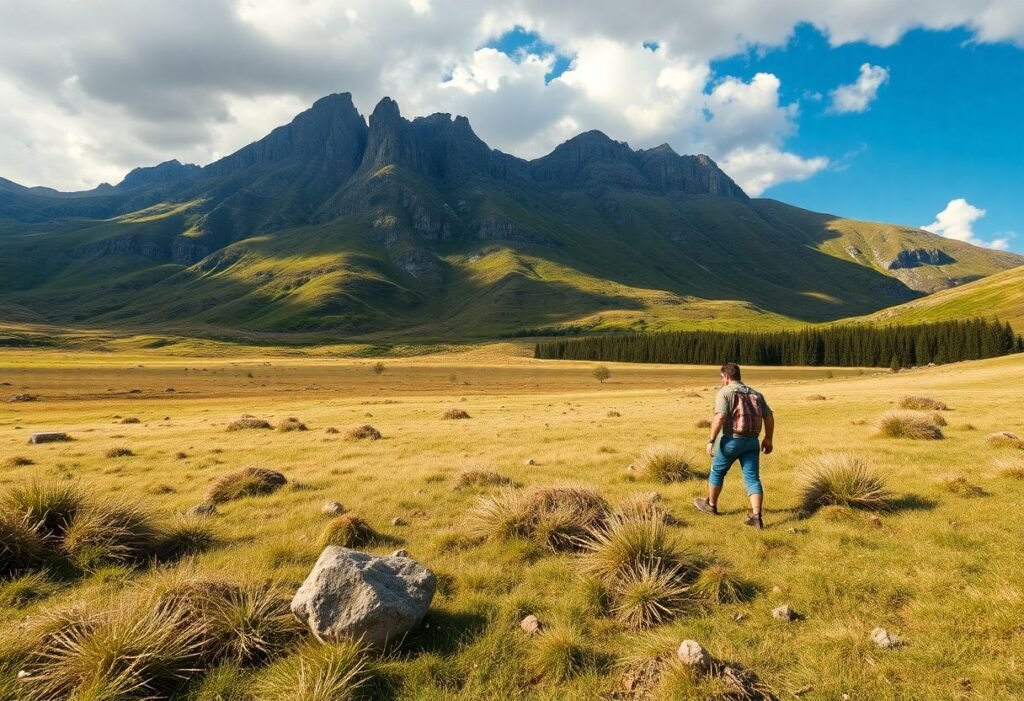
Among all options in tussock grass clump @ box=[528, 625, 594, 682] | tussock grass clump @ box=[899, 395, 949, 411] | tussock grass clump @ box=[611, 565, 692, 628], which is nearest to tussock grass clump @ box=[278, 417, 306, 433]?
tussock grass clump @ box=[611, 565, 692, 628]

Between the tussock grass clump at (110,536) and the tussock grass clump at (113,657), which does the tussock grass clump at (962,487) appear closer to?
the tussock grass clump at (113,657)

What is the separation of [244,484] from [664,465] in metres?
12.4

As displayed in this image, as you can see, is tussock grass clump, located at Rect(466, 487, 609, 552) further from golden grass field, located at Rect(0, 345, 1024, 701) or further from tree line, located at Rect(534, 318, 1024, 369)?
tree line, located at Rect(534, 318, 1024, 369)

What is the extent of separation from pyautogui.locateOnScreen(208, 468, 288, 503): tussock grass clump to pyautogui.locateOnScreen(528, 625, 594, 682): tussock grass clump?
10879 mm

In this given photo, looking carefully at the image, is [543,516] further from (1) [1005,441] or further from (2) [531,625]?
(1) [1005,441]

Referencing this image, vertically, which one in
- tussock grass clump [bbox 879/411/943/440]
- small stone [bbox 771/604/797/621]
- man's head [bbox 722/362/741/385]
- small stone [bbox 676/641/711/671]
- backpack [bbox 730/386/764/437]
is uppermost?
man's head [bbox 722/362/741/385]

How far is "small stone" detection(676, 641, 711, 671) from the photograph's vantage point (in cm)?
561

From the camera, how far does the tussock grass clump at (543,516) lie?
9.97 meters

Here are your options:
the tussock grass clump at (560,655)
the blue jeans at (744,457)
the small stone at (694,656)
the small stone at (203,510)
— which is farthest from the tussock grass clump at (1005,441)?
the small stone at (203,510)

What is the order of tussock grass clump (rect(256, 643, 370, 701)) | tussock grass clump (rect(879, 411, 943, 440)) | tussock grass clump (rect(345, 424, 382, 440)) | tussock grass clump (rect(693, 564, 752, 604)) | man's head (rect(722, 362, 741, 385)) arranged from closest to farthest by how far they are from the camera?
tussock grass clump (rect(256, 643, 370, 701))
tussock grass clump (rect(693, 564, 752, 604))
man's head (rect(722, 362, 741, 385))
tussock grass clump (rect(879, 411, 943, 440))
tussock grass clump (rect(345, 424, 382, 440))

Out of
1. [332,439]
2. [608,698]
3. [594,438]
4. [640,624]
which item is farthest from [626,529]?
[332,439]

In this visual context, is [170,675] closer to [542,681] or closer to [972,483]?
[542,681]

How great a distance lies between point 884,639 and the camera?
6.40 meters

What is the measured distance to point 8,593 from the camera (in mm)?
7918
